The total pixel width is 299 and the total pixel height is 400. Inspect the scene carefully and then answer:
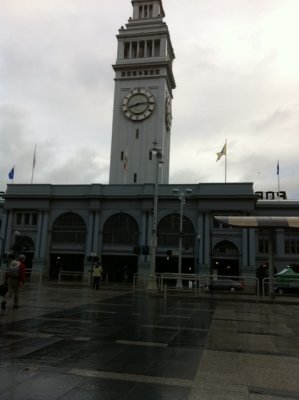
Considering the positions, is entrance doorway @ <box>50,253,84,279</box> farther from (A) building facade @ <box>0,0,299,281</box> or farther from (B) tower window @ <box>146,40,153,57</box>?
(B) tower window @ <box>146,40,153,57</box>

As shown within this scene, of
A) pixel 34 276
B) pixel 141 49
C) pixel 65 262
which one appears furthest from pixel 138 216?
pixel 141 49

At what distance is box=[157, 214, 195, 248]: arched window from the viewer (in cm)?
6109

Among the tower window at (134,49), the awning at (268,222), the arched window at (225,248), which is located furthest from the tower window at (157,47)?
the awning at (268,222)

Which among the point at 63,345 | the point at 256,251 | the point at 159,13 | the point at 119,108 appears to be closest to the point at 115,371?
the point at 63,345

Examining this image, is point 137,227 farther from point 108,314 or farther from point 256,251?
point 108,314

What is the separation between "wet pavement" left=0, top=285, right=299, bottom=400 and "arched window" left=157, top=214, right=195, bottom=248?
47.1 meters

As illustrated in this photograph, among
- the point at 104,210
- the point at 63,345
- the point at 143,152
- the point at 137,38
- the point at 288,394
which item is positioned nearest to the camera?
the point at 288,394

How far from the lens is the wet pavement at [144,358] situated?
233 inches

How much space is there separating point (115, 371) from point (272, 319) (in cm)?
963

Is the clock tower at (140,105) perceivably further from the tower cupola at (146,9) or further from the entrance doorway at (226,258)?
→ the entrance doorway at (226,258)

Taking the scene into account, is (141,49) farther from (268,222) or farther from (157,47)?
(268,222)

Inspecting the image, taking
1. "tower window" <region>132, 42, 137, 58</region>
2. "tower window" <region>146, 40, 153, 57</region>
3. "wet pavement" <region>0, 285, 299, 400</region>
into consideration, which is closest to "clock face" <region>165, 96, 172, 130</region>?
"tower window" <region>146, 40, 153, 57</region>

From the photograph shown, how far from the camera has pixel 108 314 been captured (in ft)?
48.8

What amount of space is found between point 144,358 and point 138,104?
68678 millimetres
